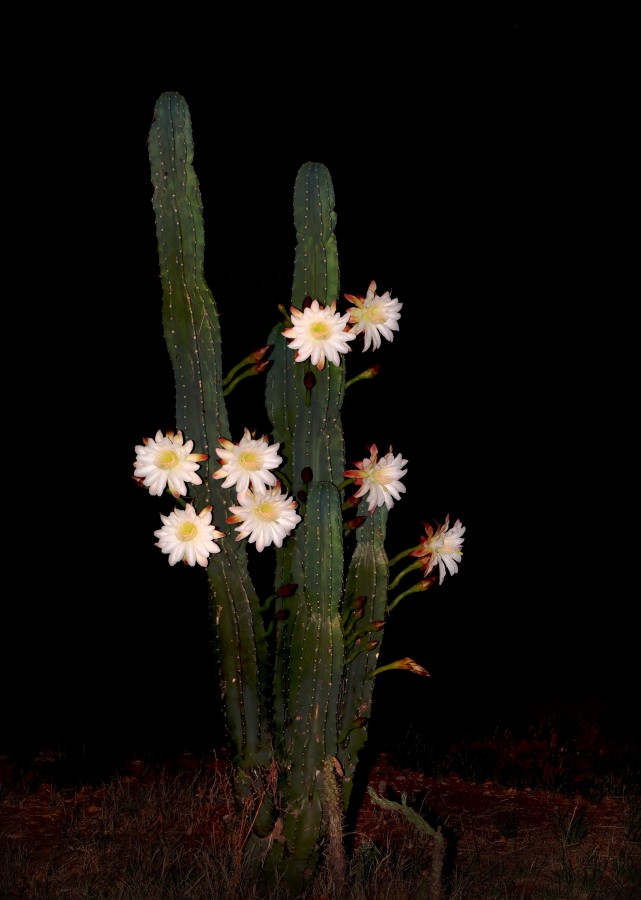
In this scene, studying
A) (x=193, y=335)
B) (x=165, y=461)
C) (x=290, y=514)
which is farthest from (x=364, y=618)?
(x=193, y=335)

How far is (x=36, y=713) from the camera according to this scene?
6625 mm

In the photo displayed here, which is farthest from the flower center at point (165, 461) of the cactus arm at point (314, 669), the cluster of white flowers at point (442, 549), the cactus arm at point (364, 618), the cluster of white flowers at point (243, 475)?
the cluster of white flowers at point (442, 549)

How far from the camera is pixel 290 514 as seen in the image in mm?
3900

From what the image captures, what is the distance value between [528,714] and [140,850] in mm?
3124

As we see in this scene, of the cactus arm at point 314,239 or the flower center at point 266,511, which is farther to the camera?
the cactus arm at point 314,239

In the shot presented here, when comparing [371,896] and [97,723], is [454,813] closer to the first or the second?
[371,896]

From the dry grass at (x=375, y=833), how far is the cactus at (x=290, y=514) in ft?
0.76

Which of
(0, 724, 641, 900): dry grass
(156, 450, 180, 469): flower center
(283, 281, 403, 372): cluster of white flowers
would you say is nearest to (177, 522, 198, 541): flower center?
(156, 450, 180, 469): flower center

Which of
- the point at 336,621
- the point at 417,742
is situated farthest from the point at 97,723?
the point at 336,621

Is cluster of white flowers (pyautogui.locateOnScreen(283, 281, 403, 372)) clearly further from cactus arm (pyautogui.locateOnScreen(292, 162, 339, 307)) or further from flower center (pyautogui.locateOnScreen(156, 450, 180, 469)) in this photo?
flower center (pyautogui.locateOnScreen(156, 450, 180, 469))

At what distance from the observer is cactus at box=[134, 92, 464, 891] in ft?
13.0

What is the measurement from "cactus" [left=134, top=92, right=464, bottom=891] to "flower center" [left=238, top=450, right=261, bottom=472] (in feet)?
0.20

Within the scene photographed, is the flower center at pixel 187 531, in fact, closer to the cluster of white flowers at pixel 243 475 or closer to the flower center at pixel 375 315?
the cluster of white flowers at pixel 243 475

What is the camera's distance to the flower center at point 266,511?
3.88m
